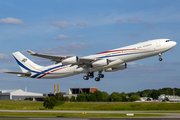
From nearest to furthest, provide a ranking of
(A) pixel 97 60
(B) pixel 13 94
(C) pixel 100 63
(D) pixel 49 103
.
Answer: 1. (C) pixel 100 63
2. (A) pixel 97 60
3. (D) pixel 49 103
4. (B) pixel 13 94

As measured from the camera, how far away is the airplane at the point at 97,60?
45.5 m

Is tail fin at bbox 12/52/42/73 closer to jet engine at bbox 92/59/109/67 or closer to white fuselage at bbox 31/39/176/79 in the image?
white fuselage at bbox 31/39/176/79

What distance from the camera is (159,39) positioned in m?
45.8

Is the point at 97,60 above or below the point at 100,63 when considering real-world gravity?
above

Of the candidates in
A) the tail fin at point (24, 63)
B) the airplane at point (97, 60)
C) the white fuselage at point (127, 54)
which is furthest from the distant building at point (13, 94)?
the white fuselage at point (127, 54)

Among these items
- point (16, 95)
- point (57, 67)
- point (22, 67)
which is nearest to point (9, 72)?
point (22, 67)

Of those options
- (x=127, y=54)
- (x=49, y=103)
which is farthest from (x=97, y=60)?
(x=49, y=103)

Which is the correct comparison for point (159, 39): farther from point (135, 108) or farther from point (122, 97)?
point (122, 97)

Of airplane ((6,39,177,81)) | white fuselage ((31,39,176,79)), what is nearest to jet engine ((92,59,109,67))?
airplane ((6,39,177,81))

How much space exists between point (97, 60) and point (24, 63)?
72.7 feet

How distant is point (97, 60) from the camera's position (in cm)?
5009

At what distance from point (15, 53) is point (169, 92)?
13865 centimetres

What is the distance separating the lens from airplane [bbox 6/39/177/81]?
4547cm

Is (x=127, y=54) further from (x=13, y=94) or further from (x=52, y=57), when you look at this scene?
(x=13, y=94)
